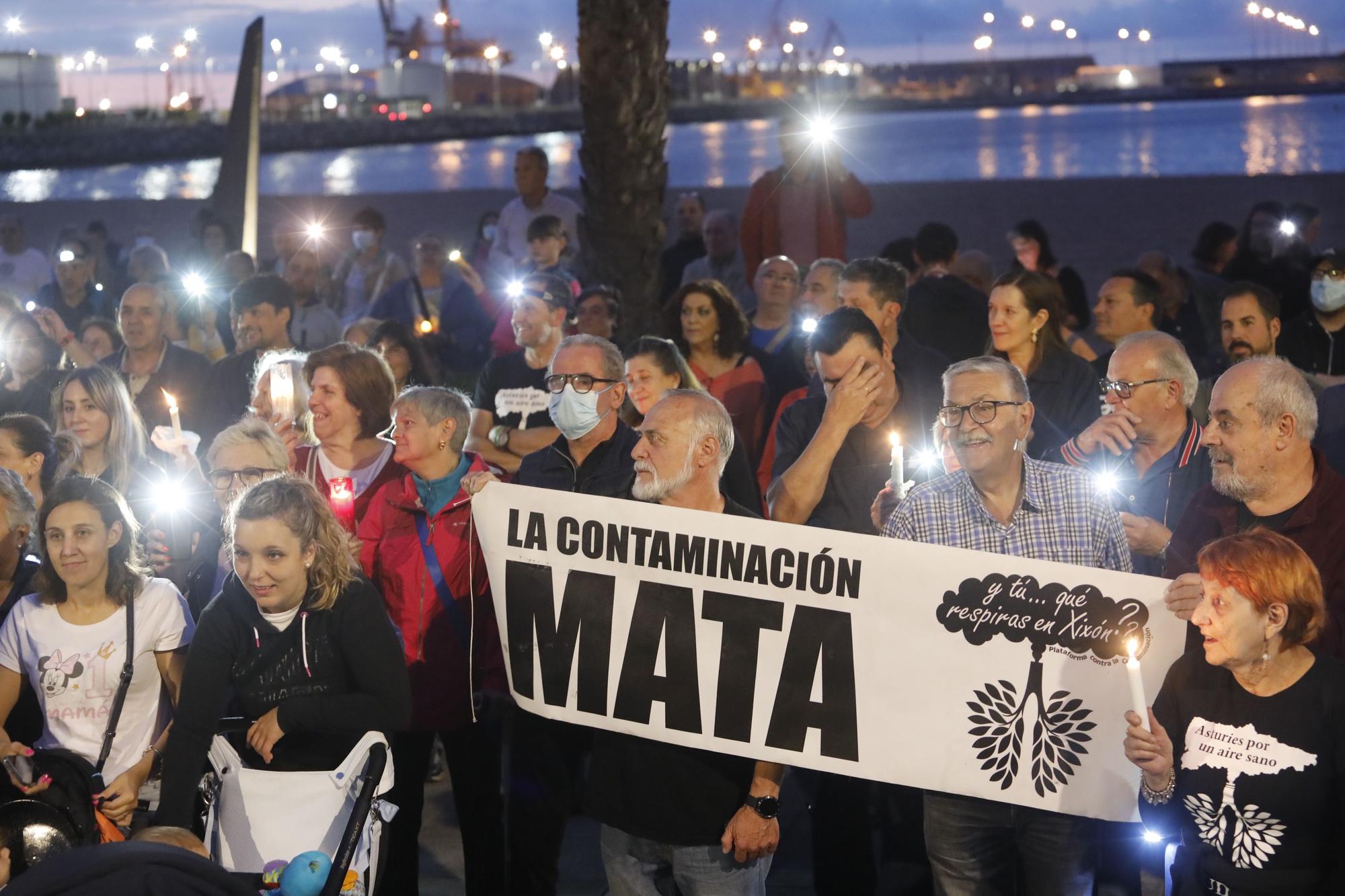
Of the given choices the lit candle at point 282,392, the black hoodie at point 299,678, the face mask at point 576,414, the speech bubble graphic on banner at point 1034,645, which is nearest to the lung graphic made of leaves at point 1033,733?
the speech bubble graphic on banner at point 1034,645

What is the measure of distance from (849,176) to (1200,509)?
672cm

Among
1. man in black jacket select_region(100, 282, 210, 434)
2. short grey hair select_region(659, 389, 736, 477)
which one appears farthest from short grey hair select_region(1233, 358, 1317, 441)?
man in black jacket select_region(100, 282, 210, 434)

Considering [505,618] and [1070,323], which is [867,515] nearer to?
[505,618]

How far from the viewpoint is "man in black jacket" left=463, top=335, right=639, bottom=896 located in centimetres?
507

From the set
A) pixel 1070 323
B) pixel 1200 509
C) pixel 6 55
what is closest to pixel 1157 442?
pixel 1200 509

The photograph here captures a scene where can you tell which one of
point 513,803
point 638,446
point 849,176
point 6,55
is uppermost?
point 6,55

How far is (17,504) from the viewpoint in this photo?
17.4ft

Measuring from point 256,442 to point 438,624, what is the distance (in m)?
1.15

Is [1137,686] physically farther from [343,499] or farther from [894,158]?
[894,158]

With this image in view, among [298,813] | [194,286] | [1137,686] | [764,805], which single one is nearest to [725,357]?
[764,805]

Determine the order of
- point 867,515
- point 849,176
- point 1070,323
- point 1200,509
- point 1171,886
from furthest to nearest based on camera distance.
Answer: point 849,176 < point 1070,323 < point 867,515 < point 1200,509 < point 1171,886

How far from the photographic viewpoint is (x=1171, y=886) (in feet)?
13.1

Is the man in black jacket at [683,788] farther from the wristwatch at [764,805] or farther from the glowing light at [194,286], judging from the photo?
the glowing light at [194,286]

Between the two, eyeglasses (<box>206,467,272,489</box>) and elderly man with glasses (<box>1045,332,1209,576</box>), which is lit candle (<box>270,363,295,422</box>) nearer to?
eyeglasses (<box>206,467,272,489</box>)
